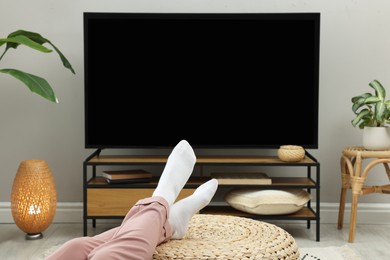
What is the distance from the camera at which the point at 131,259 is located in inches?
79.7

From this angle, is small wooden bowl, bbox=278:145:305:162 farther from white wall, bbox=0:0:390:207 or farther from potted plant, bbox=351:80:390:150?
white wall, bbox=0:0:390:207

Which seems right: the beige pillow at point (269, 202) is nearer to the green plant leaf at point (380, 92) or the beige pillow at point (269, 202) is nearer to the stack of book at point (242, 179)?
the stack of book at point (242, 179)

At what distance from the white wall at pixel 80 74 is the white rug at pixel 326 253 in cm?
76

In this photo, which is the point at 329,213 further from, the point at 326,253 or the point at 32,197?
the point at 32,197

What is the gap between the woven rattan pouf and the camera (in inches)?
89.0

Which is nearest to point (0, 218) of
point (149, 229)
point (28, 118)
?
point (28, 118)

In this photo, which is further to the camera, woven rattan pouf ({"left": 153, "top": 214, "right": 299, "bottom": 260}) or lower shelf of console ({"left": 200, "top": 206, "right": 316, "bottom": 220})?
lower shelf of console ({"left": 200, "top": 206, "right": 316, "bottom": 220})

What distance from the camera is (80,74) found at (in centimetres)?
396

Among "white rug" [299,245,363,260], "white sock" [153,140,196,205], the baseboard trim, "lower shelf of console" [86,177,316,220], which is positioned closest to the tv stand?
"lower shelf of console" [86,177,316,220]

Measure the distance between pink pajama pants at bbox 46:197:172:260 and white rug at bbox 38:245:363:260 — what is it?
3.65 feet

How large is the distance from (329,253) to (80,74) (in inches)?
73.2

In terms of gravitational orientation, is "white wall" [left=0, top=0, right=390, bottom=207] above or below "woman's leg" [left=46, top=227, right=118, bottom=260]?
above

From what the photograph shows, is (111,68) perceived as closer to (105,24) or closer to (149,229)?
(105,24)

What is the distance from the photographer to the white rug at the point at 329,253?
313 centimetres
